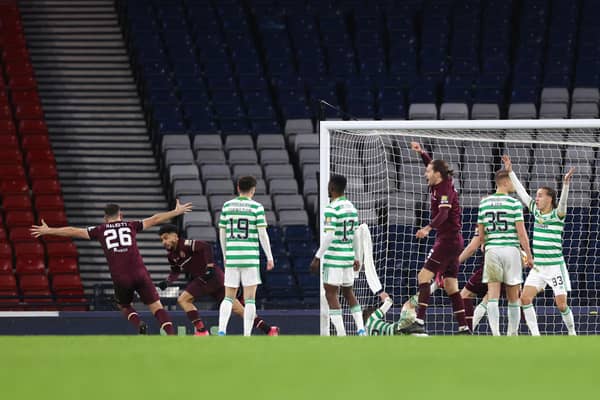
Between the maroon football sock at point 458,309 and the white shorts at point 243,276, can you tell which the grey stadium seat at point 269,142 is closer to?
the white shorts at point 243,276

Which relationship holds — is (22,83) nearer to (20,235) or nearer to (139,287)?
(20,235)

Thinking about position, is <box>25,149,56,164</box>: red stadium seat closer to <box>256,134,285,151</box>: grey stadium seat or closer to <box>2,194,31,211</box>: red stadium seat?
<box>2,194,31,211</box>: red stadium seat

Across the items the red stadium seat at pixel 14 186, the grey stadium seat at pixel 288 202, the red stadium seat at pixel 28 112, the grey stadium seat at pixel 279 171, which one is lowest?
the grey stadium seat at pixel 288 202

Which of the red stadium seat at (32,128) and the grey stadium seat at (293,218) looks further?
the red stadium seat at (32,128)

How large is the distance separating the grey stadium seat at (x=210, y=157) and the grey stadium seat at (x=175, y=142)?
326 millimetres

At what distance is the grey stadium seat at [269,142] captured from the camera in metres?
20.5

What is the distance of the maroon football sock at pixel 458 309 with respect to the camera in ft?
40.6

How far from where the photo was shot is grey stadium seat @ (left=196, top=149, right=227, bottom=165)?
2016cm

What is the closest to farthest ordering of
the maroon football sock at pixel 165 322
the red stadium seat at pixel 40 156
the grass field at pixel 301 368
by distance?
the grass field at pixel 301 368 < the maroon football sock at pixel 165 322 < the red stadium seat at pixel 40 156

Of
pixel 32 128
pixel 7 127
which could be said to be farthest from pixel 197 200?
pixel 7 127

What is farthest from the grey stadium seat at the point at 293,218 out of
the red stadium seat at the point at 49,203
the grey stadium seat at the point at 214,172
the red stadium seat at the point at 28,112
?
the red stadium seat at the point at 28,112

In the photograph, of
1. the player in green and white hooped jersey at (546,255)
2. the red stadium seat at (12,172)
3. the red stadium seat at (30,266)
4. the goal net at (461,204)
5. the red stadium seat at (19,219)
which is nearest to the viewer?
the player in green and white hooped jersey at (546,255)

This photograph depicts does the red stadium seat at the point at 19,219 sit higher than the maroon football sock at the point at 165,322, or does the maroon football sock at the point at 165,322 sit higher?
the red stadium seat at the point at 19,219

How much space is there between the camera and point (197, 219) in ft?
60.6
